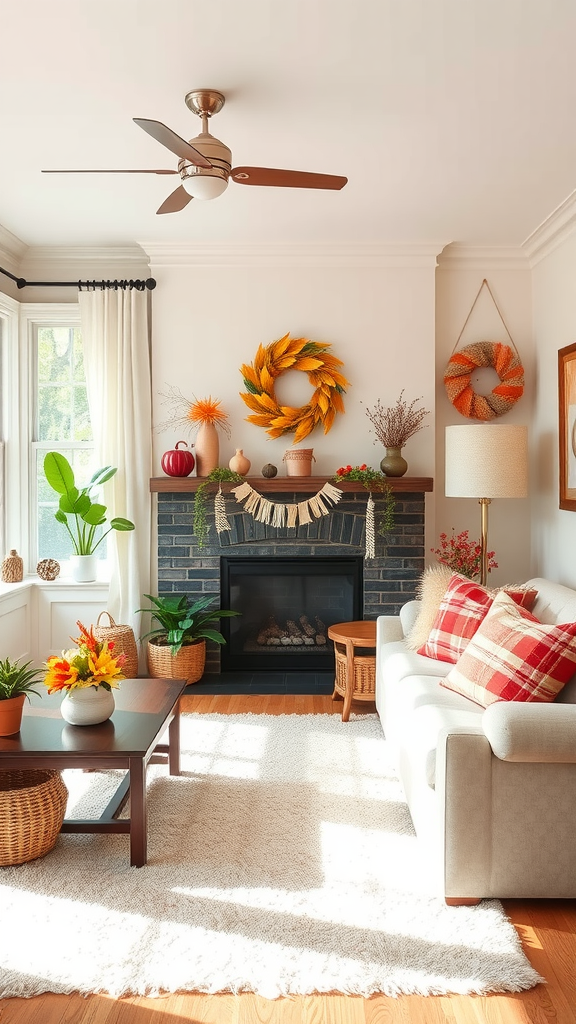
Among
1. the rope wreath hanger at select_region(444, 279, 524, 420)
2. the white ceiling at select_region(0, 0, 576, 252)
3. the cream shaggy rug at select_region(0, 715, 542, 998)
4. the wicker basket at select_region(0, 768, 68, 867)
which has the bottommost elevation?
the cream shaggy rug at select_region(0, 715, 542, 998)

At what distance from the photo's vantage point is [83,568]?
5000 mm

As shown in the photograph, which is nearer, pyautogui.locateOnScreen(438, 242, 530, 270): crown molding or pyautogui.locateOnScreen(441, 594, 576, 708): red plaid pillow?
pyautogui.locateOnScreen(441, 594, 576, 708): red plaid pillow

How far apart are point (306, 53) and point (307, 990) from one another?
2835mm

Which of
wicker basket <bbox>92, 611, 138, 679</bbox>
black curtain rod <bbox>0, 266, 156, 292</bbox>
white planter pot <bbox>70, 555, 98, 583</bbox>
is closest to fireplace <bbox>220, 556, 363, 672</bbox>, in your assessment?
wicker basket <bbox>92, 611, 138, 679</bbox>

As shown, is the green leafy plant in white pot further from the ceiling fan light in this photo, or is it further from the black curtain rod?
the ceiling fan light

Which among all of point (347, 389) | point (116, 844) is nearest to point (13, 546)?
point (347, 389)

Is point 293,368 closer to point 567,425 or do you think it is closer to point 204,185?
point 567,425

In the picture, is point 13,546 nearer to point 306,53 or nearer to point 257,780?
point 257,780

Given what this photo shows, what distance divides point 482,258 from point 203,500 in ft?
7.77

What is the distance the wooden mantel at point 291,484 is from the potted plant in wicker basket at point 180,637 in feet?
2.33

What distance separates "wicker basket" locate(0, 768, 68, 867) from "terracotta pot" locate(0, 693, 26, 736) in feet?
0.47

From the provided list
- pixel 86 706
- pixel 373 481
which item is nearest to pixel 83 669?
pixel 86 706

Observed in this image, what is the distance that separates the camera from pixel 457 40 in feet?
8.39

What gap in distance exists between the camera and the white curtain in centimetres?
500
